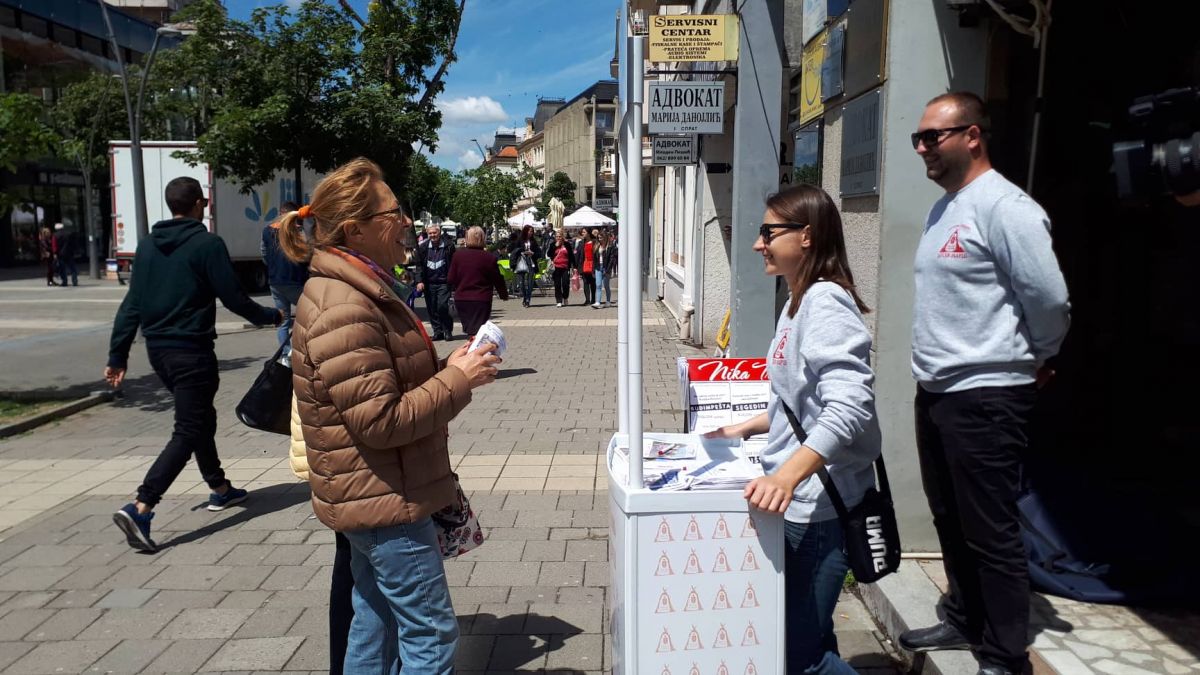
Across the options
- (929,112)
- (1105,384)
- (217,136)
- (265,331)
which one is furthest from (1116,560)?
(217,136)

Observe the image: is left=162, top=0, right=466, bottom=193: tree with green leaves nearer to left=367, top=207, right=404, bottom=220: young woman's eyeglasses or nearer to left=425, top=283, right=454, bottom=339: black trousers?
left=425, top=283, right=454, bottom=339: black trousers

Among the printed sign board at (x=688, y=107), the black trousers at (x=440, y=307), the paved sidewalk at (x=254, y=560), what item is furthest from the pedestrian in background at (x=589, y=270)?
the paved sidewalk at (x=254, y=560)

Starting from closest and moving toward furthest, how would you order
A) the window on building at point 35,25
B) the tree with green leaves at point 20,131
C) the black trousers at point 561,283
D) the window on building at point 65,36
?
the tree with green leaves at point 20,131 < the black trousers at point 561,283 < the window on building at point 35,25 < the window on building at point 65,36

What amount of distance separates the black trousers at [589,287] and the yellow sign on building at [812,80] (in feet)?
50.0

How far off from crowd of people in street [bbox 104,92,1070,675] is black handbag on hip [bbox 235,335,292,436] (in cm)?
70

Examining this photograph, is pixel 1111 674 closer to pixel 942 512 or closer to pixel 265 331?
pixel 942 512

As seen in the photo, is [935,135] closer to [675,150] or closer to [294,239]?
[294,239]

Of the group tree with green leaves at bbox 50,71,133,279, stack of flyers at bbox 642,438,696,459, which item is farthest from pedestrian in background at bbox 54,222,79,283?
stack of flyers at bbox 642,438,696,459

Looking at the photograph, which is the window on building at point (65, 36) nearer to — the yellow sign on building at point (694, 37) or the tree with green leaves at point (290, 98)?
the tree with green leaves at point (290, 98)

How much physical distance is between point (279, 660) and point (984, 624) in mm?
Result: 2723

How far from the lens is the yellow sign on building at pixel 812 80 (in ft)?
16.5

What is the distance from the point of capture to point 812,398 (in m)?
2.44

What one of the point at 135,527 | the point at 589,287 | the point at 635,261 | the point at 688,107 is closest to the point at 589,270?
the point at 589,287

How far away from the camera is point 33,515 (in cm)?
565
